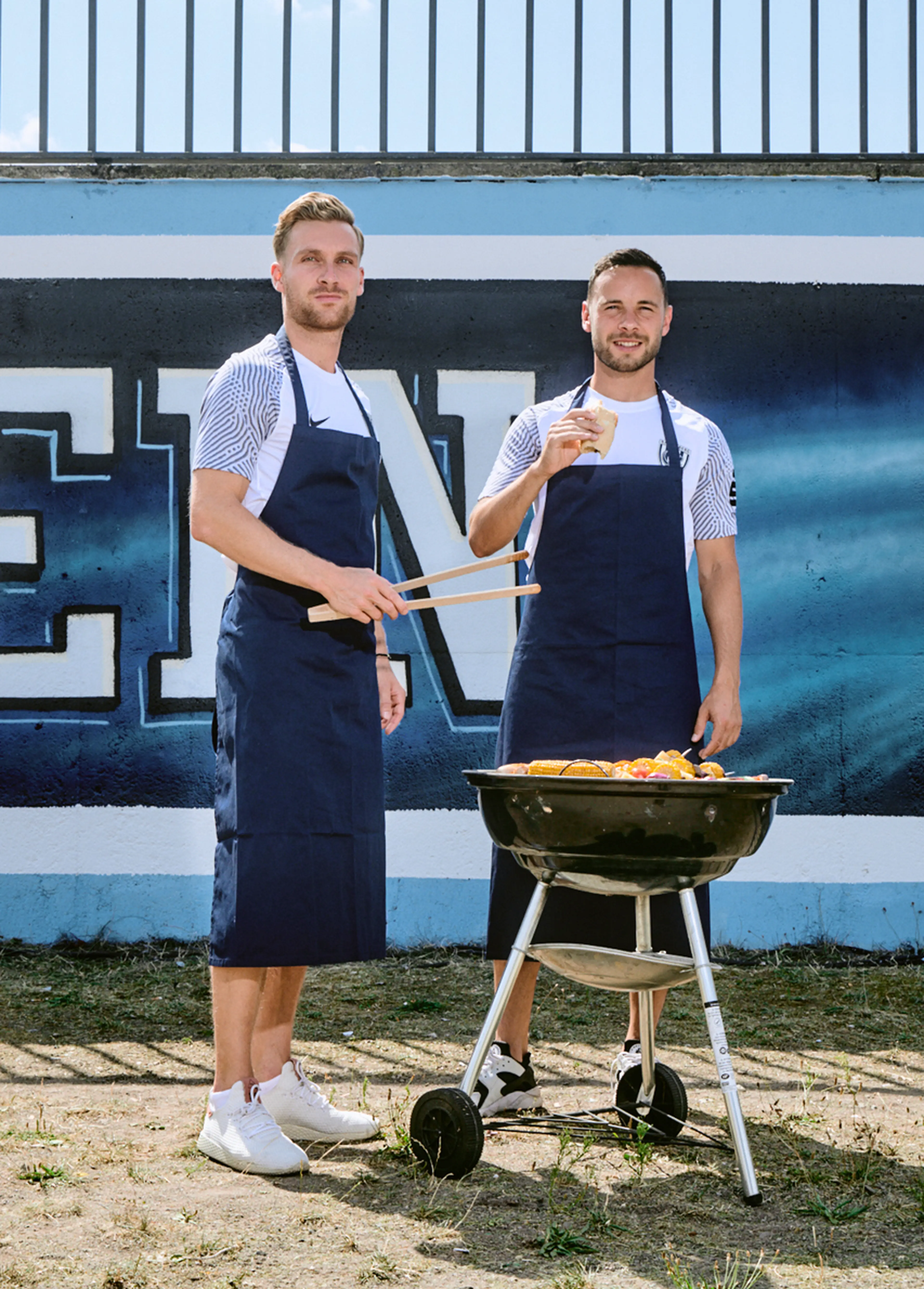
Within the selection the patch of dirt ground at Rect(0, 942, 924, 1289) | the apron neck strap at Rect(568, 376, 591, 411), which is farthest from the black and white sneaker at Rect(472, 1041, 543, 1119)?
the apron neck strap at Rect(568, 376, 591, 411)

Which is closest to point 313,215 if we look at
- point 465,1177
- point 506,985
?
point 506,985

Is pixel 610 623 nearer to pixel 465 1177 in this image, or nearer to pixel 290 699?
pixel 290 699

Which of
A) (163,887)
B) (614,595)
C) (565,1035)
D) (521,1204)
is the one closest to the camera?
(521,1204)

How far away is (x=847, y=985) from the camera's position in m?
5.74

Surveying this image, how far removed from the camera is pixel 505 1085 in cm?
375

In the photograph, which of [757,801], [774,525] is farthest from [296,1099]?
[774,525]

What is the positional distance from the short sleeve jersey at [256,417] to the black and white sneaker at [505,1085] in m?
1.65

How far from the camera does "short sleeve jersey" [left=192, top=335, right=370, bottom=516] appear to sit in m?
3.42

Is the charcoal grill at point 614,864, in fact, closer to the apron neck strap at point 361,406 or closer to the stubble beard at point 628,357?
the apron neck strap at point 361,406

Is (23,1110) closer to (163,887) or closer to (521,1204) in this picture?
(521,1204)

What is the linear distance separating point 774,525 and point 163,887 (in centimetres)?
334

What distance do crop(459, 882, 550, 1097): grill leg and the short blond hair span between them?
1.74m

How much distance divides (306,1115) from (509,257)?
440cm

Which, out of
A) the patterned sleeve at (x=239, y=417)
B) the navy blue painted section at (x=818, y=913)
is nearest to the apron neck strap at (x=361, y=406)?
the patterned sleeve at (x=239, y=417)
